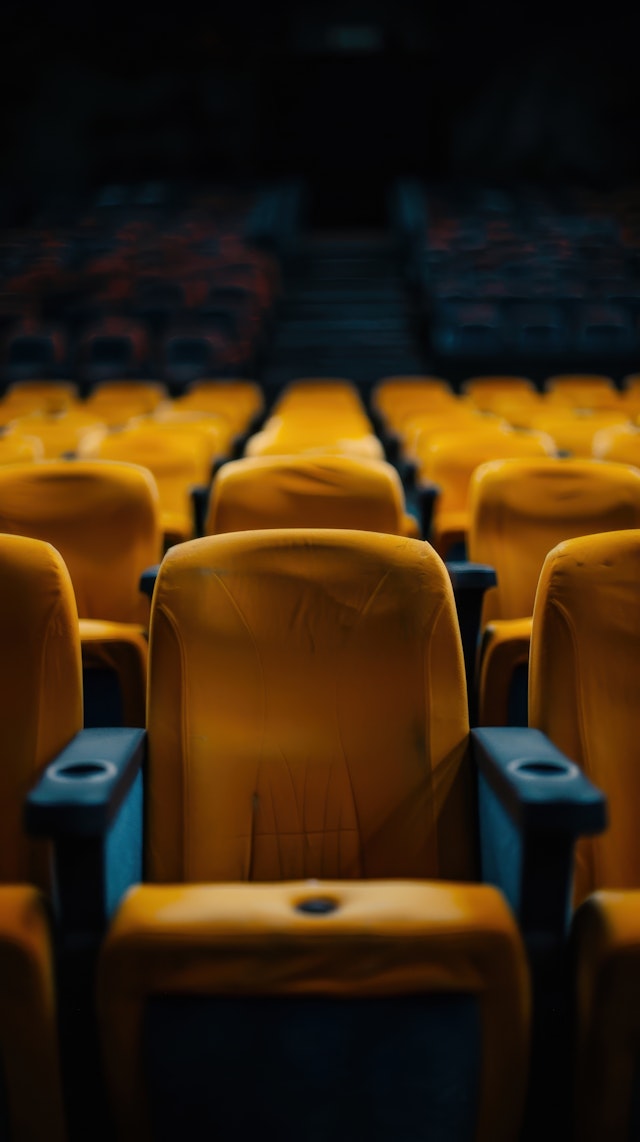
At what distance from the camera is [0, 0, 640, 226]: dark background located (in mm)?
12742

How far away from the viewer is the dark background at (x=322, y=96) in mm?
12742

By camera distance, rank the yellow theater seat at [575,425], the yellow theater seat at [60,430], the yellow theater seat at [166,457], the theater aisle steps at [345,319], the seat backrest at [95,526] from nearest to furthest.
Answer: the seat backrest at [95,526] < the yellow theater seat at [166,457] < the yellow theater seat at [60,430] < the yellow theater seat at [575,425] < the theater aisle steps at [345,319]

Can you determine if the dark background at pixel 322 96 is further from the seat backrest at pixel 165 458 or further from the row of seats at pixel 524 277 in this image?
the seat backrest at pixel 165 458

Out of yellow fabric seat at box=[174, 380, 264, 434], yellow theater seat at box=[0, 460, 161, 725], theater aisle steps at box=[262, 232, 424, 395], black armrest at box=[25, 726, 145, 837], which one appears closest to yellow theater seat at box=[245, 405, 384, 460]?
yellow fabric seat at box=[174, 380, 264, 434]

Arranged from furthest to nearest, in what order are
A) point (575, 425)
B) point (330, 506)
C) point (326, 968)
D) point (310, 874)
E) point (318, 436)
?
point (575, 425) → point (318, 436) → point (330, 506) → point (310, 874) → point (326, 968)

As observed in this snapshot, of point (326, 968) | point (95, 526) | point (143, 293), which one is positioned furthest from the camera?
point (143, 293)

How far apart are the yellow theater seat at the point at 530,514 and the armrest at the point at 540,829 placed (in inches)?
39.7

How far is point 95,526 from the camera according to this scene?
195 centimetres

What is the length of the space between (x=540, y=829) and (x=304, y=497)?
1.29m

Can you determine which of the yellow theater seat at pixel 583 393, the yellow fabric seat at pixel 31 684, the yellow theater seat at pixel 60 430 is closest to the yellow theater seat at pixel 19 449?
the yellow theater seat at pixel 60 430

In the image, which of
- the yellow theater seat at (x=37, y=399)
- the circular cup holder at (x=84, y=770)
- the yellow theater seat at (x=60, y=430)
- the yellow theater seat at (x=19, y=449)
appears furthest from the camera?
the yellow theater seat at (x=37, y=399)

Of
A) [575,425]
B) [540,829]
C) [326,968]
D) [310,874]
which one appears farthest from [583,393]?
[326,968]

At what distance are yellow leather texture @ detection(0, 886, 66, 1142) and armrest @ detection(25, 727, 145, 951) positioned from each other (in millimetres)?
32

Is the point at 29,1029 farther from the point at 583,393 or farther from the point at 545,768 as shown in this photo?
the point at 583,393
